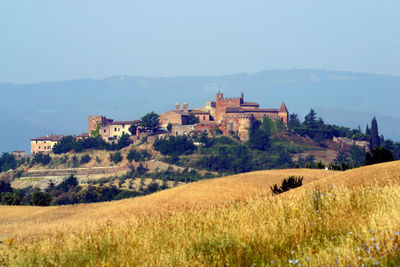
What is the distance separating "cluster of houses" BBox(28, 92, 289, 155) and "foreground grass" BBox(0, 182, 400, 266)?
432ft

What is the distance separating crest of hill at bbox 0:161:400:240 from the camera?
20.2m

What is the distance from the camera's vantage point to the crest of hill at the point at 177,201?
20.2 m

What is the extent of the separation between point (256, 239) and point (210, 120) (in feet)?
482

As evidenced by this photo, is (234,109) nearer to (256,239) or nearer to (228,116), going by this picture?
(228,116)

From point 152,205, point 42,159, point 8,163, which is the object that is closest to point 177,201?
point 152,205

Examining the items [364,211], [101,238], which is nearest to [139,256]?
[101,238]

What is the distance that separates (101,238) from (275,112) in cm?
14090

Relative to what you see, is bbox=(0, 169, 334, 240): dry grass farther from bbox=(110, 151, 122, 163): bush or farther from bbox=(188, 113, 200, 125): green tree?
bbox=(188, 113, 200, 125): green tree

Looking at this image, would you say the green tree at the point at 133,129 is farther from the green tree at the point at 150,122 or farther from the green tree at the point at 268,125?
the green tree at the point at 268,125

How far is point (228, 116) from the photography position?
148125mm

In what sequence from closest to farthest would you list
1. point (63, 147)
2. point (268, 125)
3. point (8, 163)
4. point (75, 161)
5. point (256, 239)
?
point (256, 239) → point (268, 125) → point (75, 161) → point (63, 147) → point (8, 163)

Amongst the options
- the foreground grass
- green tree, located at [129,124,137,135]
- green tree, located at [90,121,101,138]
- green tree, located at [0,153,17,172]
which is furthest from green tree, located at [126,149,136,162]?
the foreground grass

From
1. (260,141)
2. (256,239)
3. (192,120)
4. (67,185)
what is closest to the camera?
(256,239)

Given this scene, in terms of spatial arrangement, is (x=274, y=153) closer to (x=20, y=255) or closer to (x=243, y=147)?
(x=243, y=147)
